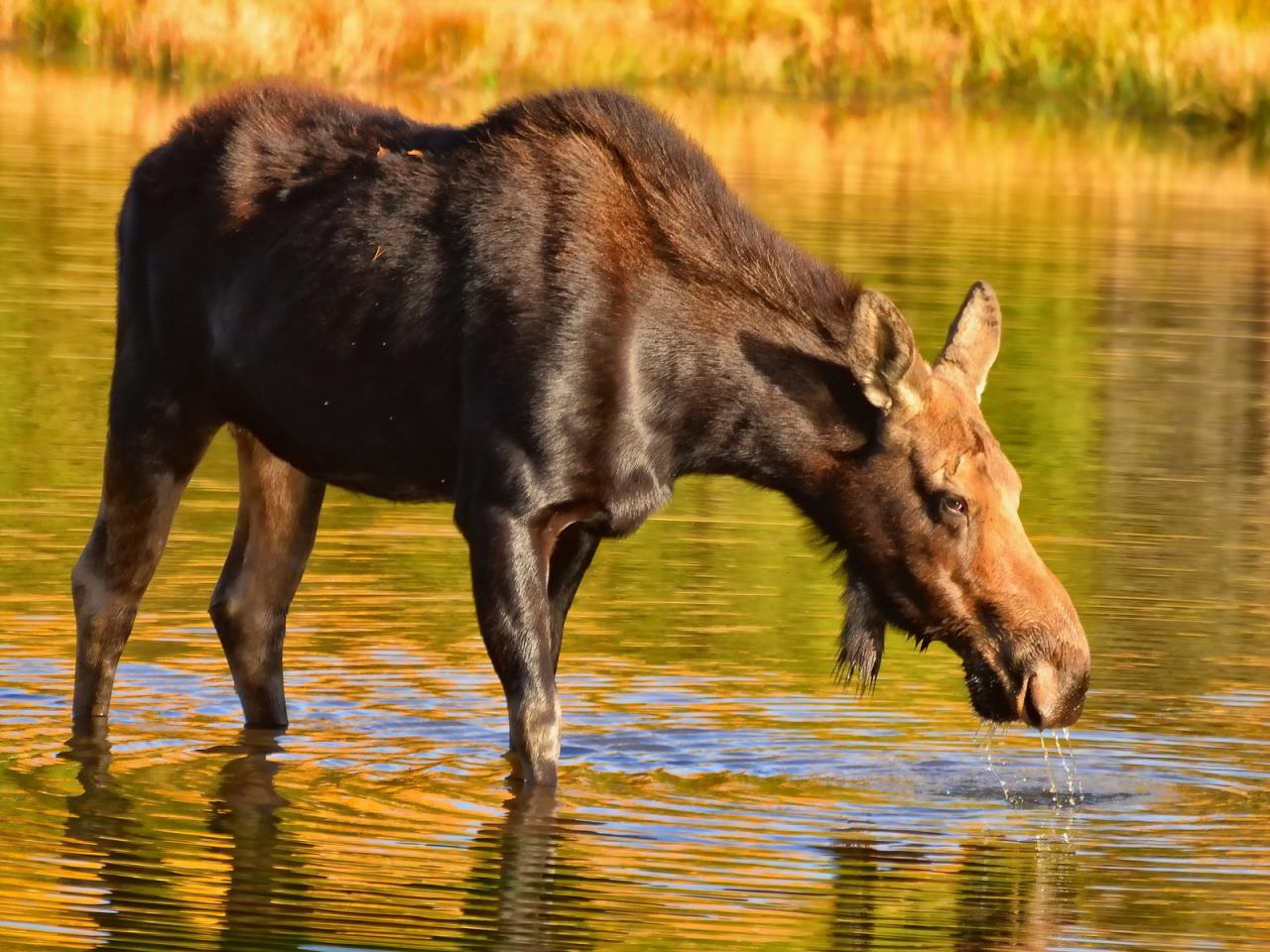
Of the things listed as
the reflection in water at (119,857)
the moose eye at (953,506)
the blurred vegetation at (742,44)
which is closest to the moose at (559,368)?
the moose eye at (953,506)

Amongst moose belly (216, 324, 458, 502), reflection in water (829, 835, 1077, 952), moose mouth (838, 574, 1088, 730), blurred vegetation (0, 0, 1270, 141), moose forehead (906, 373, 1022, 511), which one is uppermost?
moose forehead (906, 373, 1022, 511)

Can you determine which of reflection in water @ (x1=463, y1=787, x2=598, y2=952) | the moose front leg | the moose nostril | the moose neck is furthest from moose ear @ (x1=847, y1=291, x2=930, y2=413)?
reflection in water @ (x1=463, y1=787, x2=598, y2=952)

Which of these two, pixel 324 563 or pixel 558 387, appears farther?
pixel 324 563

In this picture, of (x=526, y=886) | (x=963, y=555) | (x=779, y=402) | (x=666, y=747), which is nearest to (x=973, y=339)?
(x=779, y=402)

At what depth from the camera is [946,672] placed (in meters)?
10.5

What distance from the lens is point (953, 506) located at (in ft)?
26.2

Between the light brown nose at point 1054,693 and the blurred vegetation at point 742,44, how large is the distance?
2728cm

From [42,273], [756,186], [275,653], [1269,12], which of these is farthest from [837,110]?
[275,653]

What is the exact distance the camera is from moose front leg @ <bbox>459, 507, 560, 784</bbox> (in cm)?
818

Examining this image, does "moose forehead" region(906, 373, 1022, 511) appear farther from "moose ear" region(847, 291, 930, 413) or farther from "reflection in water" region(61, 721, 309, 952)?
"reflection in water" region(61, 721, 309, 952)

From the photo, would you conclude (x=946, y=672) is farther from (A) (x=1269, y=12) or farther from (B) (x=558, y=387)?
(A) (x=1269, y=12)

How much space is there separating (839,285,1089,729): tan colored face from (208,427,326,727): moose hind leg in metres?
2.10

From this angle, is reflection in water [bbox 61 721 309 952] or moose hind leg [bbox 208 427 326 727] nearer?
reflection in water [bbox 61 721 309 952]

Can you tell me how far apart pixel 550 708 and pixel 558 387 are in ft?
3.08
